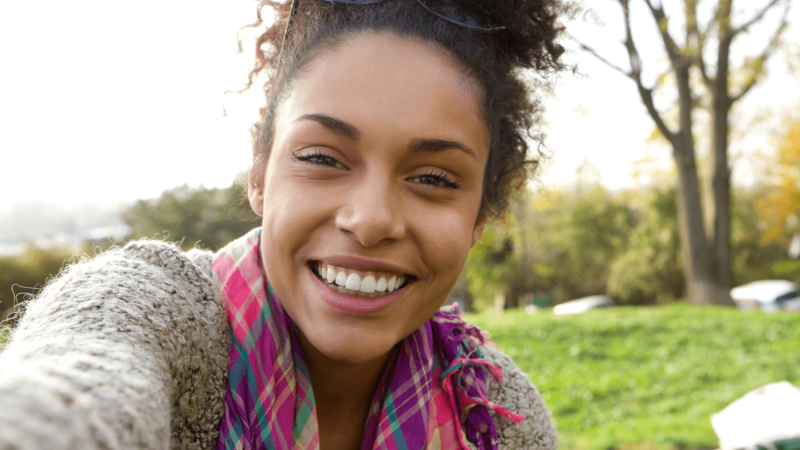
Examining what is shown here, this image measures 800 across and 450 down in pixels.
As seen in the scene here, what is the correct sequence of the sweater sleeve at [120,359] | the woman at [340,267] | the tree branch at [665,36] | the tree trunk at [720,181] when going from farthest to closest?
1. the tree trunk at [720,181]
2. the tree branch at [665,36]
3. the woman at [340,267]
4. the sweater sleeve at [120,359]

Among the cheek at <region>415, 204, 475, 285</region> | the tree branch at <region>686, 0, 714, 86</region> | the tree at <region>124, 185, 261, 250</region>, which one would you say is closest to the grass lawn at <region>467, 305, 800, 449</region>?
the cheek at <region>415, 204, 475, 285</region>

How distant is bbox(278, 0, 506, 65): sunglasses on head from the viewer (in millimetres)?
1635

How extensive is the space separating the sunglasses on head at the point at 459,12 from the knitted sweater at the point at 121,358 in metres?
0.87

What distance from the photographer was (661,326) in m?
7.61

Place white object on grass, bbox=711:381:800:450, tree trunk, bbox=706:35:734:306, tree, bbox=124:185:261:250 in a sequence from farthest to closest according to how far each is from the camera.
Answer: tree trunk, bbox=706:35:734:306 < tree, bbox=124:185:261:250 < white object on grass, bbox=711:381:800:450

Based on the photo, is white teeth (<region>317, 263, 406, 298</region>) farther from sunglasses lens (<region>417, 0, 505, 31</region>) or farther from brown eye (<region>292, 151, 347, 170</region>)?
sunglasses lens (<region>417, 0, 505, 31</region>)

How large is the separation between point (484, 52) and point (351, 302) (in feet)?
2.99

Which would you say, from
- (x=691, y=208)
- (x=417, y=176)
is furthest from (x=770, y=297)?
(x=417, y=176)

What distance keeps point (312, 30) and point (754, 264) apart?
2598 centimetres

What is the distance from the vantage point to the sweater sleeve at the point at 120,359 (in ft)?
2.26

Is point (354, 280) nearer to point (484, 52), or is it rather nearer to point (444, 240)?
point (444, 240)

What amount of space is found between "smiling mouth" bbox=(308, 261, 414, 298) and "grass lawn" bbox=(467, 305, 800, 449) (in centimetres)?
359

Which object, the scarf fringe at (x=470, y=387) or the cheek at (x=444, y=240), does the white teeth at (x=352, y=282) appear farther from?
the scarf fringe at (x=470, y=387)

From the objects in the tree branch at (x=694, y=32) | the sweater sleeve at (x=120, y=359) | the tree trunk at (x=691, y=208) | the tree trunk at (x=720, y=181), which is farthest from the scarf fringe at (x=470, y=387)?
the tree trunk at (x=720, y=181)
